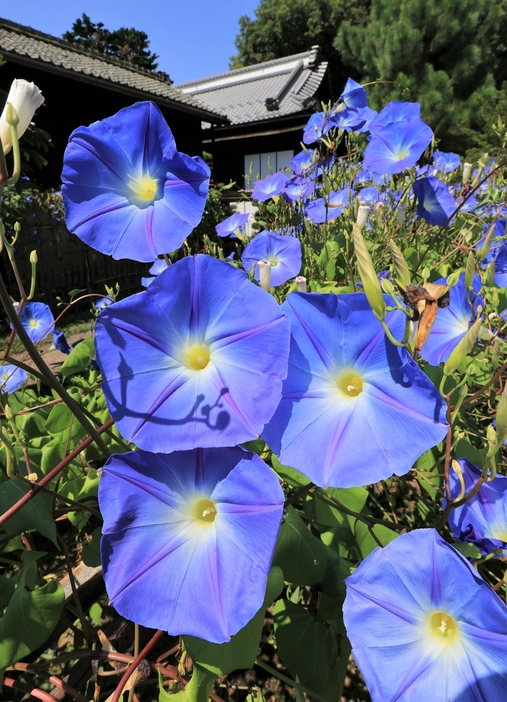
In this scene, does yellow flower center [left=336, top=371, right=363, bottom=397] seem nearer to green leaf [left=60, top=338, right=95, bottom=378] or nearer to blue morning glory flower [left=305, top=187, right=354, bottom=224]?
green leaf [left=60, top=338, right=95, bottom=378]

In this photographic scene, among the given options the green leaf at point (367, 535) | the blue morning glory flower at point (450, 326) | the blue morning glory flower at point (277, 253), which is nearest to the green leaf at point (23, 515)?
the green leaf at point (367, 535)

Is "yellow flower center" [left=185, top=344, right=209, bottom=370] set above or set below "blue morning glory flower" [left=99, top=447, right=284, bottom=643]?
above

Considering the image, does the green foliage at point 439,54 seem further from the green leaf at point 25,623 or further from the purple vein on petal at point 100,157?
the green leaf at point 25,623

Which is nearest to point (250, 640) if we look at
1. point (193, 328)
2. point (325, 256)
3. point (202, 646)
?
point (202, 646)

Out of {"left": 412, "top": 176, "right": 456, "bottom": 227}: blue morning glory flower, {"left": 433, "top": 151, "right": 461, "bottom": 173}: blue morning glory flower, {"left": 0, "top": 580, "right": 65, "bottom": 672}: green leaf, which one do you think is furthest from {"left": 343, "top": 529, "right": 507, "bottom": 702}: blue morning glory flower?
{"left": 433, "top": 151, "right": 461, "bottom": 173}: blue morning glory flower

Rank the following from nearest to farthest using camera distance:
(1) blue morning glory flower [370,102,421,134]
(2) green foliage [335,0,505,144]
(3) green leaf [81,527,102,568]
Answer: (3) green leaf [81,527,102,568]
(1) blue morning glory flower [370,102,421,134]
(2) green foliage [335,0,505,144]

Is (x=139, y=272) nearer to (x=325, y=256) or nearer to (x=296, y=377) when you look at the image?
(x=325, y=256)

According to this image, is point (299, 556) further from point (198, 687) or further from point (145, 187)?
point (145, 187)
